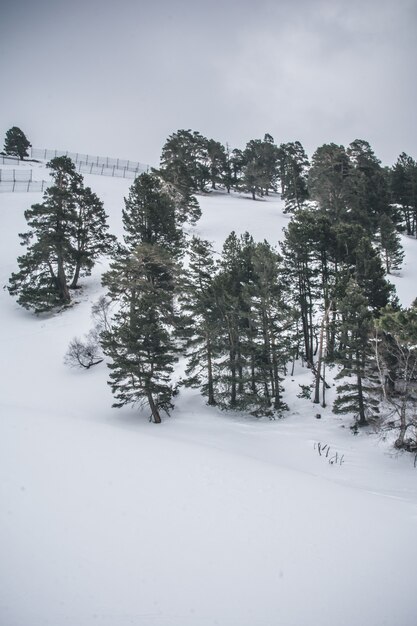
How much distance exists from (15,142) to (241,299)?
71.9m

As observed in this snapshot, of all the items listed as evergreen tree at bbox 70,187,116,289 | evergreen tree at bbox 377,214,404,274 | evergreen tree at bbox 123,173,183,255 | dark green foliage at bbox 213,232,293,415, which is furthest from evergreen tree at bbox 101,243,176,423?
evergreen tree at bbox 377,214,404,274

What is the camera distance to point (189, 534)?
6.13 metres

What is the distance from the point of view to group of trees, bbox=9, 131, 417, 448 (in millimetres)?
16219

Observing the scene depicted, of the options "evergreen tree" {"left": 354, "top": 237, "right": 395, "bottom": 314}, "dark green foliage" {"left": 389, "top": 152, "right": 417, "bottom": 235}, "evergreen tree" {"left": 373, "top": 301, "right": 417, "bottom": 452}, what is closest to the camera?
"evergreen tree" {"left": 373, "top": 301, "right": 417, "bottom": 452}

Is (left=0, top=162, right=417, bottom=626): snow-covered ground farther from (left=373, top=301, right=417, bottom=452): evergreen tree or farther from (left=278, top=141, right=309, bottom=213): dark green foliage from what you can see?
(left=278, top=141, right=309, bottom=213): dark green foliage

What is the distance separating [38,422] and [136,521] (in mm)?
7692

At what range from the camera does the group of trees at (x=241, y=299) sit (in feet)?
53.2

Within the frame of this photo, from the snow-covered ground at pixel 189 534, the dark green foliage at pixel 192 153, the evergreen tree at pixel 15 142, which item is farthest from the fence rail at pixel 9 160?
the snow-covered ground at pixel 189 534

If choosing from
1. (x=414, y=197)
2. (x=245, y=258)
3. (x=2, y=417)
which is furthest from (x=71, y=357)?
(x=414, y=197)

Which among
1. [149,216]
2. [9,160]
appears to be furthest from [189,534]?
[9,160]

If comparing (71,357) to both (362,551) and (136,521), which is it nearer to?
(136,521)

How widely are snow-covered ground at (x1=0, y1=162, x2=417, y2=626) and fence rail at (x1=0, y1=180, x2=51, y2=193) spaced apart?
1849 inches

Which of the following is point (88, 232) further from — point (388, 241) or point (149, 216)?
point (388, 241)

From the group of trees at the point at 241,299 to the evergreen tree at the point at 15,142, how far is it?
1784 inches
